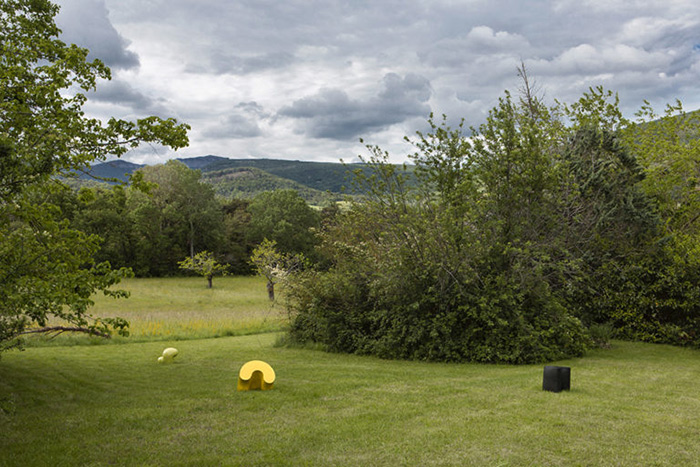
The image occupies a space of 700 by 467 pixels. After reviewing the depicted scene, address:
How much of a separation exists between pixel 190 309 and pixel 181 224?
26.6m

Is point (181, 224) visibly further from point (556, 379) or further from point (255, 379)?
point (556, 379)

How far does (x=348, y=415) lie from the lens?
7426 millimetres

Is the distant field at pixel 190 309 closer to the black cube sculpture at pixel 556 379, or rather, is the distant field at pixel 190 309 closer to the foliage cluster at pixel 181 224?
the foliage cluster at pixel 181 224

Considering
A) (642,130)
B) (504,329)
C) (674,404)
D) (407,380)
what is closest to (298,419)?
(407,380)

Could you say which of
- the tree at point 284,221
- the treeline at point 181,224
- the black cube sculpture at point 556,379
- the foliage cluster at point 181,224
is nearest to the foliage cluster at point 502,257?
the black cube sculpture at point 556,379

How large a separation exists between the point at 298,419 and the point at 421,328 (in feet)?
21.5

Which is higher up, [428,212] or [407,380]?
[428,212]

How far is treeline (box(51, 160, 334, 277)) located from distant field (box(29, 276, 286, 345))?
5561 mm

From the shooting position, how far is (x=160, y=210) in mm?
53750

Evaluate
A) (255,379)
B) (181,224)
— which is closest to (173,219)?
(181,224)

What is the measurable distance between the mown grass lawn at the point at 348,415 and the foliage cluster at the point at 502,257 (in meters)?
1.49

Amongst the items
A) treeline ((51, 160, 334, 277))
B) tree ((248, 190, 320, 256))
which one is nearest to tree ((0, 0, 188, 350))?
treeline ((51, 160, 334, 277))

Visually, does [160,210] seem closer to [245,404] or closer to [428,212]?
[428,212]

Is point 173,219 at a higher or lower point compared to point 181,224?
higher
